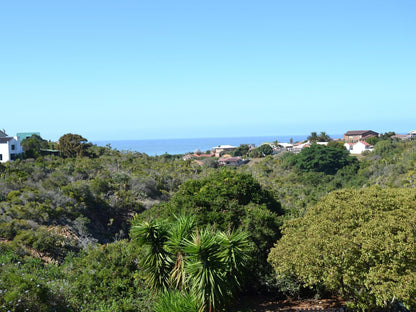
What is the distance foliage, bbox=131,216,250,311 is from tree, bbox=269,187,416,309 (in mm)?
1679

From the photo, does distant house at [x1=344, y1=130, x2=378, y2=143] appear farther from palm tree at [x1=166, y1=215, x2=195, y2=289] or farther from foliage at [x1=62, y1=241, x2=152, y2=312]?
palm tree at [x1=166, y1=215, x2=195, y2=289]

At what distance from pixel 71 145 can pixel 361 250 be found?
36.3 meters

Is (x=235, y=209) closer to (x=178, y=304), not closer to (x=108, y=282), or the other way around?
(x=108, y=282)

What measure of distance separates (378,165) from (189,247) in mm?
44577

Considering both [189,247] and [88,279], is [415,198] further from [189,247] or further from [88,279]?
[88,279]

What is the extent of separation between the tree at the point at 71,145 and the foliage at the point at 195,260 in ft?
108

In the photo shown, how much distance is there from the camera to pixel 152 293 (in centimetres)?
889

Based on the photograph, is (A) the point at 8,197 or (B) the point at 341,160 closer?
(A) the point at 8,197

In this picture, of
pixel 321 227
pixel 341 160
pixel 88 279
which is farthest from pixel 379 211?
pixel 341 160

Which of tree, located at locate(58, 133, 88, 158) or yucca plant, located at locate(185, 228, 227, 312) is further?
tree, located at locate(58, 133, 88, 158)

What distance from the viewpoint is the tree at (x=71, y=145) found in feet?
128

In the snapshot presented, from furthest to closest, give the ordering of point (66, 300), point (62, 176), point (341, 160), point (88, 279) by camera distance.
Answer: point (341, 160), point (62, 176), point (88, 279), point (66, 300)

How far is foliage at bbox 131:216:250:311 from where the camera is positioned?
7.20 metres

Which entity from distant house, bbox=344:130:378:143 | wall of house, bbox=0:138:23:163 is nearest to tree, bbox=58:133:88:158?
wall of house, bbox=0:138:23:163
